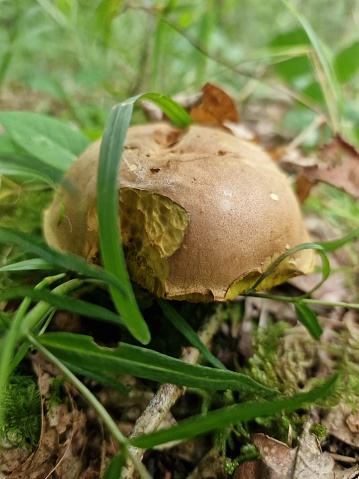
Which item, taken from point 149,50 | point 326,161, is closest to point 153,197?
point 326,161

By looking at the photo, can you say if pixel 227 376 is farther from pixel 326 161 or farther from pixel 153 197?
pixel 326 161

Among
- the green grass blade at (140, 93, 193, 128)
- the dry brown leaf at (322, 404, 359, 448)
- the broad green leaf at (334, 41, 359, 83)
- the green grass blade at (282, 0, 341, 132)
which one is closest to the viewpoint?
the dry brown leaf at (322, 404, 359, 448)

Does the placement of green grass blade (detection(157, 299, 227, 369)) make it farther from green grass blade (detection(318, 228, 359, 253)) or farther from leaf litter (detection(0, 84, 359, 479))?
green grass blade (detection(318, 228, 359, 253))

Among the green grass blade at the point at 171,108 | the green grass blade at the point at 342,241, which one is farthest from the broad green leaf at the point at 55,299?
the green grass blade at the point at 342,241

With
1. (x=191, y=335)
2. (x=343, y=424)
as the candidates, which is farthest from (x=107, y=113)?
(x=343, y=424)

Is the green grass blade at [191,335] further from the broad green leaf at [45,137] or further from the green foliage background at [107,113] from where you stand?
the broad green leaf at [45,137]

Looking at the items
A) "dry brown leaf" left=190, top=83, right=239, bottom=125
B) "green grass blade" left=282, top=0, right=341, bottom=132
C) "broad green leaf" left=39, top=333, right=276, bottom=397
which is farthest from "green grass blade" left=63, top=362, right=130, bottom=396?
"green grass blade" left=282, top=0, right=341, bottom=132
